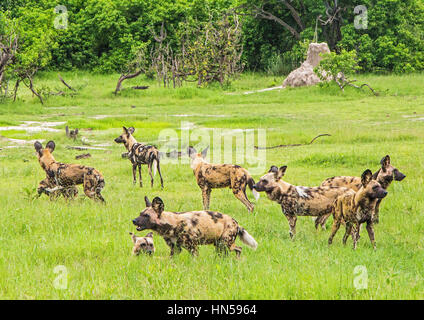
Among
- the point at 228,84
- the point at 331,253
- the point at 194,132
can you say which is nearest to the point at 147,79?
the point at 228,84

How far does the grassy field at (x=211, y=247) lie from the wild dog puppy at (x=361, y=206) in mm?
247

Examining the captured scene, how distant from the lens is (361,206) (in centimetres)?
682

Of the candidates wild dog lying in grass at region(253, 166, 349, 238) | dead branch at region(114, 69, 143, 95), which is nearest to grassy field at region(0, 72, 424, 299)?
wild dog lying in grass at region(253, 166, 349, 238)

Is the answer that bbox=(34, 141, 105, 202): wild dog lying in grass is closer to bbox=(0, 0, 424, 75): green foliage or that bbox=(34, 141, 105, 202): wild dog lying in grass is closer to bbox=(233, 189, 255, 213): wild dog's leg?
bbox=(233, 189, 255, 213): wild dog's leg

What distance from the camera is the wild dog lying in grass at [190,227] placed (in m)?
6.02

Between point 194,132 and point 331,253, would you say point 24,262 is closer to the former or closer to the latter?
point 331,253

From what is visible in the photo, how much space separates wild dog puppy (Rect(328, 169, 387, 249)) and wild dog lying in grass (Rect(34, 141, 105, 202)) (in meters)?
3.90

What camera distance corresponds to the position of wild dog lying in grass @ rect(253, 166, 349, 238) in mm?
7645

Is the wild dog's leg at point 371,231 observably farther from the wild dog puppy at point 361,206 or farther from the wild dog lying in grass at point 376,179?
the wild dog lying in grass at point 376,179

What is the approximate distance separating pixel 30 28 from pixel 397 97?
82.1 feet

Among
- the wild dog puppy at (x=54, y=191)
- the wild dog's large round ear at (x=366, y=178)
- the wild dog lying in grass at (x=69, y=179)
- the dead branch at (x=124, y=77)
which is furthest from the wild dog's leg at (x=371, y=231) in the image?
the dead branch at (x=124, y=77)

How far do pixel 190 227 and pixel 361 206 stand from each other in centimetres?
213

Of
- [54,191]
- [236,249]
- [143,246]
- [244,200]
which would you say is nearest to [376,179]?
[244,200]
